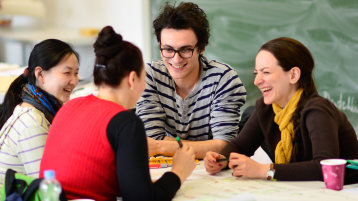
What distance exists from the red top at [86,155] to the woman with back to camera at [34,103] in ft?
1.03

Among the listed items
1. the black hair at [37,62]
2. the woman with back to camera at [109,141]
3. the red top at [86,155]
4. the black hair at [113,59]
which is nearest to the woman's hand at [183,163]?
the woman with back to camera at [109,141]

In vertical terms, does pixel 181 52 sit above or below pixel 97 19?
below

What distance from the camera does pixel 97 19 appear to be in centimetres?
539

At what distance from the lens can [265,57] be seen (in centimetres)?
197

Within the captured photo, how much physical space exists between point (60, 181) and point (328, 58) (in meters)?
1.88

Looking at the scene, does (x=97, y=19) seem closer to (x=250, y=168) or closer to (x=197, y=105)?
(x=197, y=105)

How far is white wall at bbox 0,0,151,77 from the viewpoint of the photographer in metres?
4.31

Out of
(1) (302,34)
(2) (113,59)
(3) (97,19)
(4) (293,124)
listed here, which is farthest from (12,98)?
(3) (97,19)

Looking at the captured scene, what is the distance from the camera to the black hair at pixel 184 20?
230 cm

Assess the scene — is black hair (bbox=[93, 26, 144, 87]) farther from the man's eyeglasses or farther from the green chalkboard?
the green chalkboard

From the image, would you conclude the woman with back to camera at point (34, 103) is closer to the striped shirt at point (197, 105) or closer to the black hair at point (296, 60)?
the striped shirt at point (197, 105)

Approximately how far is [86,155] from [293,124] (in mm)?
832

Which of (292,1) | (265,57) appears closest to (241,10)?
(292,1)

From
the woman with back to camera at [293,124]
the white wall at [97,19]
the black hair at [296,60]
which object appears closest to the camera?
the woman with back to camera at [293,124]
